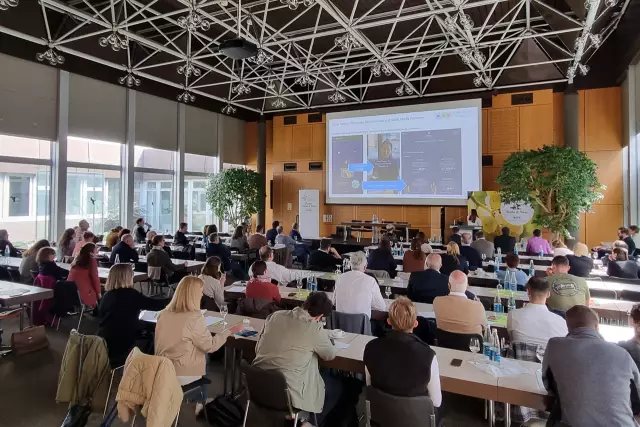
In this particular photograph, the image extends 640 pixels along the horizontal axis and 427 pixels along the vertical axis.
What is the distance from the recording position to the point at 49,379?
13.8 ft

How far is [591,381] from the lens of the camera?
207 centimetres

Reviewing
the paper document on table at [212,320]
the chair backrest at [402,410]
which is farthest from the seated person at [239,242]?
the chair backrest at [402,410]

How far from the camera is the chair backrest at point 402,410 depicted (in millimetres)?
2219

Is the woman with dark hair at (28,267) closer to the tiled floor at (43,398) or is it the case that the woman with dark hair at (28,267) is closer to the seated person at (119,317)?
the tiled floor at (43,398)

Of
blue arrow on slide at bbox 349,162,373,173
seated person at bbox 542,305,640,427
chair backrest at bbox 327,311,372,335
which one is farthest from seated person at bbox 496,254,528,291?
blue arrow on slide at bbox 349,162,373,173

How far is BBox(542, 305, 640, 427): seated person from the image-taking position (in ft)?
6.63

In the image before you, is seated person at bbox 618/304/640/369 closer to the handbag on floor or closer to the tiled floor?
the tiled floor

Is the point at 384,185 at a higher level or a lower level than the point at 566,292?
higher

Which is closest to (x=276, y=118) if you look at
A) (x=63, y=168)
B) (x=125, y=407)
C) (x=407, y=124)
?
(x=407, y=124)

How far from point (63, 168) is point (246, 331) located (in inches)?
361

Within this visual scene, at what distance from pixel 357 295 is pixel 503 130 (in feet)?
33.4

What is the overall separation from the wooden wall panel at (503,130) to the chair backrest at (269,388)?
11.4m

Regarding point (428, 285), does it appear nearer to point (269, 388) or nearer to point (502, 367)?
point (502, 367)

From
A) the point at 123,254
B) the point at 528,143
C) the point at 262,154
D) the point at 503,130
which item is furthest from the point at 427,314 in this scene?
the point at 262,154
